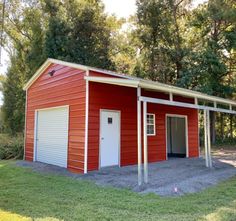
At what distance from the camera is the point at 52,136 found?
34.2 ft

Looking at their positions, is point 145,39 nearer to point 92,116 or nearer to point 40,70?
point 40,70

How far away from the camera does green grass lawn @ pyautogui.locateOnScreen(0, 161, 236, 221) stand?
455 centimetres

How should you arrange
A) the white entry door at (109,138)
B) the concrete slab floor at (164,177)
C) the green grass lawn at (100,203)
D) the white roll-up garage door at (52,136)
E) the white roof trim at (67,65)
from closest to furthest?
the green grass lawn at (100,203) → the concrete slab floor at (164,177) → the white roof trim at (67,65) → the white entry door at (109,138) → the white roll-up garage door at (52,136)

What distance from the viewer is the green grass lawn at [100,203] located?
455 centimetres

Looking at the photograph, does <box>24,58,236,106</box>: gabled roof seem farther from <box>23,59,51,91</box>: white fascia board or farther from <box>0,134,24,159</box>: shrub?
<box>0,134,24,159</box>: shrub

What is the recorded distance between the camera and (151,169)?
9.16 meters

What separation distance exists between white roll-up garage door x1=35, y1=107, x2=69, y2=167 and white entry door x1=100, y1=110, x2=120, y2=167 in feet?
4.57

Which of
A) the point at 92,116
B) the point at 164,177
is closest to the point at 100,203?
the point at 164,177

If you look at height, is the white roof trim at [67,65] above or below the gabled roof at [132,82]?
above

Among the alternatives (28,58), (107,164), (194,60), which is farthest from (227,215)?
(28,58)

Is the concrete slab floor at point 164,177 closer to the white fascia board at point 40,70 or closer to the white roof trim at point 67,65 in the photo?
the white roof trim at point 67,65

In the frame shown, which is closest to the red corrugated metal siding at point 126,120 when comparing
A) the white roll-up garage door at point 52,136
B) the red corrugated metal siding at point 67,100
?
the red corrugated metal siding at point 67,100

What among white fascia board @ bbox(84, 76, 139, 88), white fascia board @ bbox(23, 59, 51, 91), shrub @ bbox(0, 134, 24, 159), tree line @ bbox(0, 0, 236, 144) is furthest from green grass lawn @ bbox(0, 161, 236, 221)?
tree line @ bbox(0, 0, 236, 144)

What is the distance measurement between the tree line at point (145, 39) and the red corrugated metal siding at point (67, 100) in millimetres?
7039
